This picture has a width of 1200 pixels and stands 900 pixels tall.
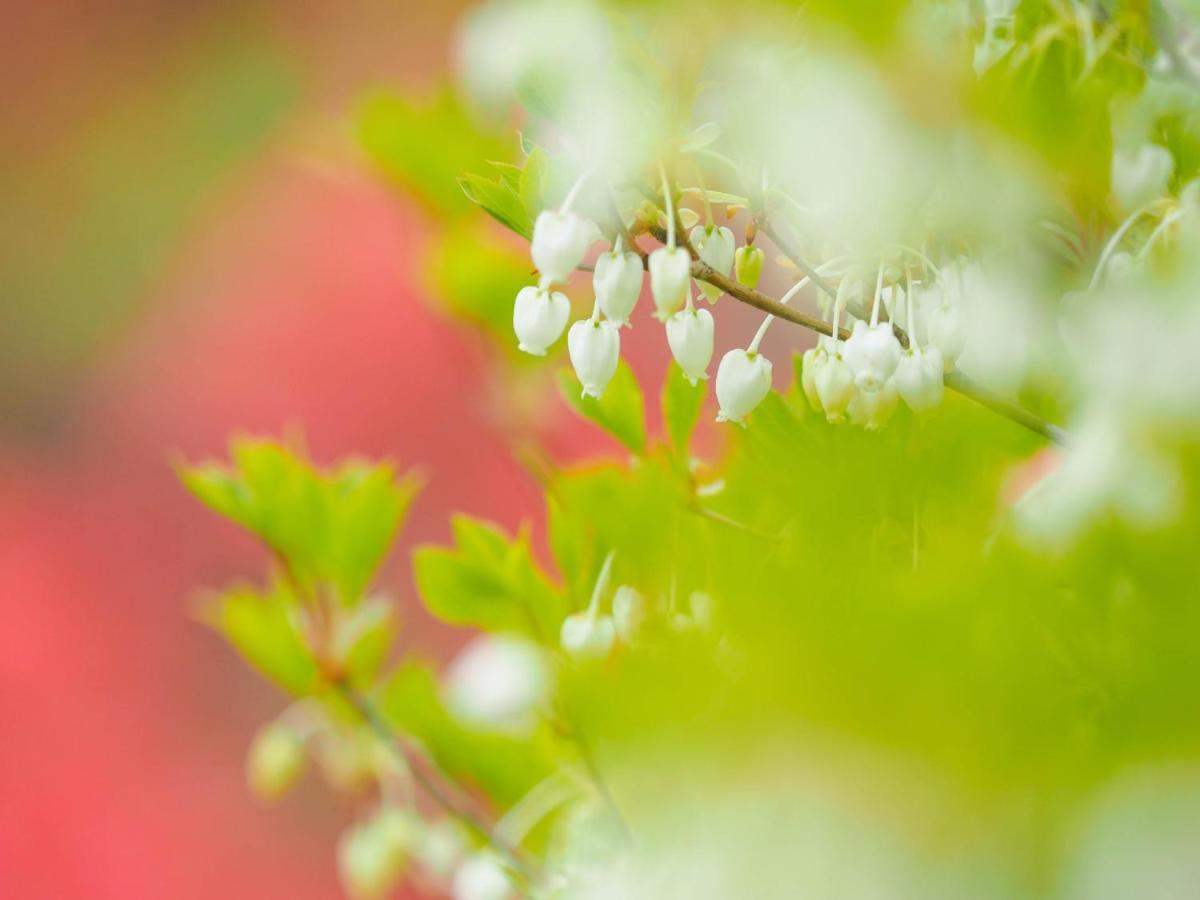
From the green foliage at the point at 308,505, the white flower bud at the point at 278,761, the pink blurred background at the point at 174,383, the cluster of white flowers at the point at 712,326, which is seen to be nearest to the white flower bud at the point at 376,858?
the white flower bud at the point at 278,761

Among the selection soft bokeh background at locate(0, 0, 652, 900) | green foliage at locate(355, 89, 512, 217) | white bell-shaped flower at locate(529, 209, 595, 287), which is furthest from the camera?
soft bokeh background at locate(0, 0, 652, 900)

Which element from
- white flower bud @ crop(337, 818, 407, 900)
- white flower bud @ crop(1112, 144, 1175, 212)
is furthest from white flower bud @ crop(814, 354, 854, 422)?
white flower bud @ crop(337, 818, 407, 900)

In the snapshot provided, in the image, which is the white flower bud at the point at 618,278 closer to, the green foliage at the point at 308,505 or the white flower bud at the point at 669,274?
the white flower bud at the point at 669,274

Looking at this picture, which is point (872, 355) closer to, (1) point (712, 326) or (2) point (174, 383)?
(1) point (712, 326)

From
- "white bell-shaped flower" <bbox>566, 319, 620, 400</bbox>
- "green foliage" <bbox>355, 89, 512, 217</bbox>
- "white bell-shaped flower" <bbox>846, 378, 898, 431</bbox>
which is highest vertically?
"green foliage" <bbox>355, 89, 512, 217</bbox>

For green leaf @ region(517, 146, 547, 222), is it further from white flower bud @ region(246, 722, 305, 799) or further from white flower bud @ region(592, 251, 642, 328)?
white flower bud @ region(246, 722, 305, 799)

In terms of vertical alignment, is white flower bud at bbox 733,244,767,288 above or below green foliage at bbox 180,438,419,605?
above
